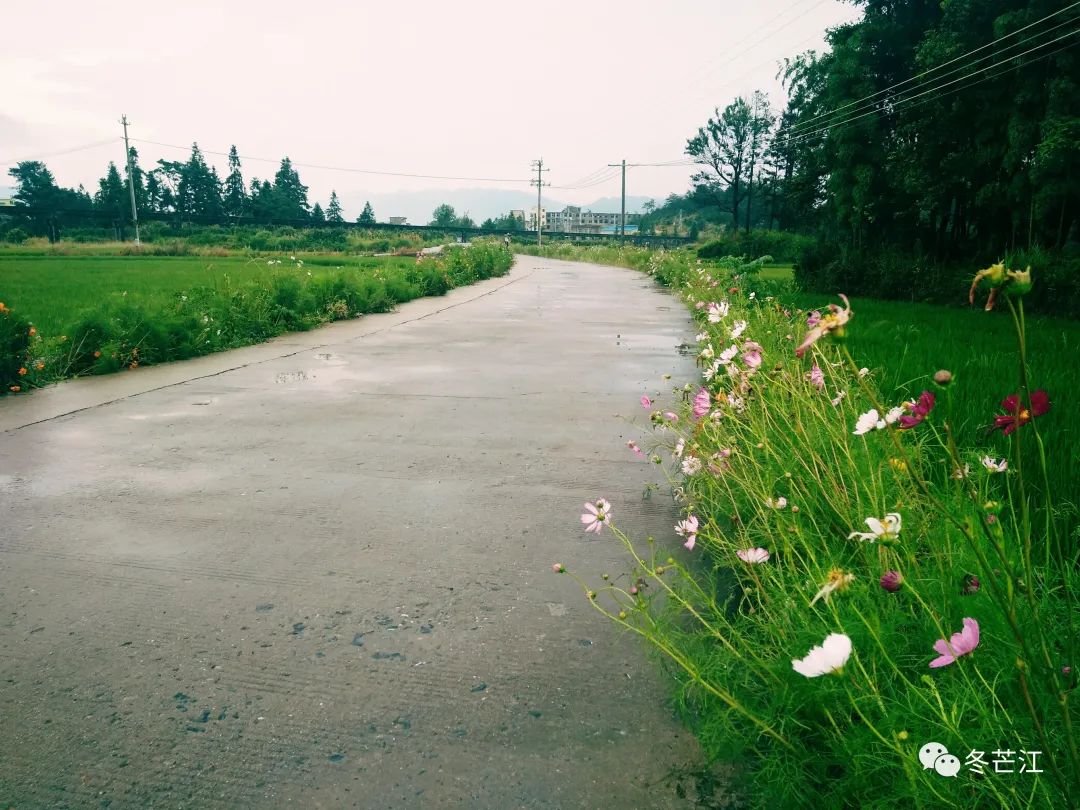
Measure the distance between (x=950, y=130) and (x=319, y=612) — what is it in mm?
23389

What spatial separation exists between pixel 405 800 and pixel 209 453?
3.42m

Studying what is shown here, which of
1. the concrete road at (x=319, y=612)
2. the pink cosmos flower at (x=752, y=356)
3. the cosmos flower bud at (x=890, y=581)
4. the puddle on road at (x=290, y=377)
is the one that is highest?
the pink cosmos flower at (x=752, y=356)

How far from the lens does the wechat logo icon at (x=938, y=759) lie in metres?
1.19

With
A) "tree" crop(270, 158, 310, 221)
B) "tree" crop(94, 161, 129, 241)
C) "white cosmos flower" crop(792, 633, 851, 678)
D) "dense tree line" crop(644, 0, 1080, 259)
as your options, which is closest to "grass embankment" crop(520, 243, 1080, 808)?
"white cosmos flower" crop(792, 633, 851, 678)

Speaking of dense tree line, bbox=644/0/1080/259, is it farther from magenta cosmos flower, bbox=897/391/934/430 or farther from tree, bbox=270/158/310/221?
tree, bbox=270/158/310/221

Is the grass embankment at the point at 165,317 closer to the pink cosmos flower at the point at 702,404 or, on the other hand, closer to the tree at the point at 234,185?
the pink cosmos flower at the point at 702,404

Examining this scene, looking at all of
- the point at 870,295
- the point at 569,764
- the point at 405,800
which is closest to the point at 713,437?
the point at 569,764

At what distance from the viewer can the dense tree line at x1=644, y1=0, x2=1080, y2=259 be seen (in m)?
17.2

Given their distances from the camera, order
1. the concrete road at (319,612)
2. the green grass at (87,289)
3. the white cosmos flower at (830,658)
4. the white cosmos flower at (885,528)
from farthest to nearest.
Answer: the green grass at (87,289), the concrete road at (319,612), the white cosmos flower at (885,528), the white cosmos flower at (830,658)

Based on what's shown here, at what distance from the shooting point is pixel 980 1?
61.2ft

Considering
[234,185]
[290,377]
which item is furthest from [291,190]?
[290,377]

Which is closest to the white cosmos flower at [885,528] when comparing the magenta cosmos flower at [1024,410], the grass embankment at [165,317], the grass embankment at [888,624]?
the grass embankment at [888,624]

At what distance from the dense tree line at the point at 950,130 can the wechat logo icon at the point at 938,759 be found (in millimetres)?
16193

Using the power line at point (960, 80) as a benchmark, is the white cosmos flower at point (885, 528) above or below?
below
